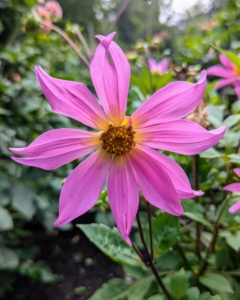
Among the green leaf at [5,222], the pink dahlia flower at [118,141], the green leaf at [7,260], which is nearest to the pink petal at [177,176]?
the pink dahlia flower at [118,141]

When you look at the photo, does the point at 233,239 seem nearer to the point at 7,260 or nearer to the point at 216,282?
the point at 216,282

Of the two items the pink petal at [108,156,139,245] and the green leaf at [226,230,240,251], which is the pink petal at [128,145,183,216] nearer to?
the pink petal at [108,156,139,245]

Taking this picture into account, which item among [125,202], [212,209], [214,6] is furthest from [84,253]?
[214,6]

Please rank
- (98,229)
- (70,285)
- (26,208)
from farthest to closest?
1. (70,285)
2. (26,208)
3. (98,229)

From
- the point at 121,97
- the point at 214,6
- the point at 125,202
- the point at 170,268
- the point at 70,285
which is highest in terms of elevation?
the point at 214,6

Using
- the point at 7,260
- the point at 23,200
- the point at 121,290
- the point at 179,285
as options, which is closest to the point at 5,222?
the point at 23,200

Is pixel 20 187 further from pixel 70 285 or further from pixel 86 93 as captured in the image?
pixel 86 93
